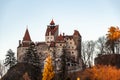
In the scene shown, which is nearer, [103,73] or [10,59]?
[103,73]

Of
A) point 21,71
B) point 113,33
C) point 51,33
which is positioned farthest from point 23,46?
point 113,33

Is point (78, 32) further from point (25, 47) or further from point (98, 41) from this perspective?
point (25, 47)

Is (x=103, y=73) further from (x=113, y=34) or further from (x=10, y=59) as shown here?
(x=10, y=59)

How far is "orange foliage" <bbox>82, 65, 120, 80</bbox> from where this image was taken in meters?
69.9

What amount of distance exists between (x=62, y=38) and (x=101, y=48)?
33.5 ft

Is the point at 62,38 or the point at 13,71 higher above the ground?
the point at 62,38

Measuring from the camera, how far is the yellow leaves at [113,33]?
3423 inches

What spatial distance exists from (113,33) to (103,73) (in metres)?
17.0

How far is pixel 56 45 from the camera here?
106 meters

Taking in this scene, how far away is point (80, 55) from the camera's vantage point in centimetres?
10581

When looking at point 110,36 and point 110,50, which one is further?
point 110,50

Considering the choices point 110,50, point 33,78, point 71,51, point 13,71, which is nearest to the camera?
point 33,78

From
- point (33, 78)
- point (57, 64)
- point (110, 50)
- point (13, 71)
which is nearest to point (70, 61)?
point (57, 64)

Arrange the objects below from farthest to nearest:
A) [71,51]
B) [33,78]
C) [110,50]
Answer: [71,51], [110,50], [33,78]
